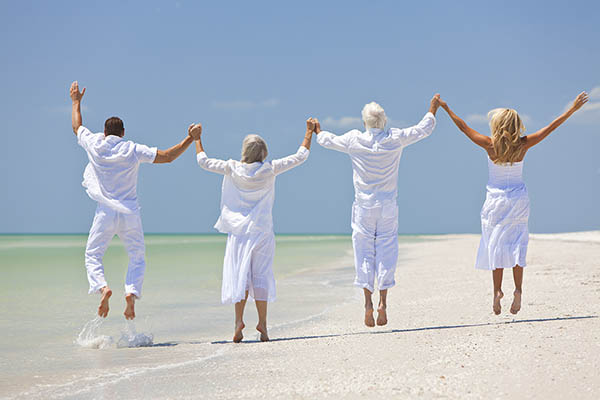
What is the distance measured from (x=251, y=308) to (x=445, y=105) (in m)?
4.55

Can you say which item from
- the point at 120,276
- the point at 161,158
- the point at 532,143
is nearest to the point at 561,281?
the point at 532,143

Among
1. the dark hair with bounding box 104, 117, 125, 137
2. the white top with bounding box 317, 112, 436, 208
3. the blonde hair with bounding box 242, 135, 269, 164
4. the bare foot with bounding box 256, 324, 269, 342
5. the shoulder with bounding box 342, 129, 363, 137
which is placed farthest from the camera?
the shoulder with bounding box 342, 129, 363, 137

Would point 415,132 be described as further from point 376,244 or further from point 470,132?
point 376,244

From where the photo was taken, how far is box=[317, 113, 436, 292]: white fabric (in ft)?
20.7

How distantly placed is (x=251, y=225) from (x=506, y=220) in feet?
9.36

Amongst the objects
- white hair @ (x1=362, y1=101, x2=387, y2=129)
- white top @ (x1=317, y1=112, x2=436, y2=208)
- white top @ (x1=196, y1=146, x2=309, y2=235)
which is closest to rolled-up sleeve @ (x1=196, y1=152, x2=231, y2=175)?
white top @ (x1=196, y1=146, x2=309, y2=235)

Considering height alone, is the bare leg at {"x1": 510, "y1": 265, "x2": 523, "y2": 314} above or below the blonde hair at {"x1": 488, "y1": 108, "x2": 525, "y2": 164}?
below

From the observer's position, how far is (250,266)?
593 cm

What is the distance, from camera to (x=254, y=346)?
18.1ft

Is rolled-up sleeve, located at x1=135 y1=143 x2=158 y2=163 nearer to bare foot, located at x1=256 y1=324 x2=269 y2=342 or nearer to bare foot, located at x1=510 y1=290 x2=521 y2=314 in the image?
bare foot, located at x1=256 y1=324 x2=269 y2=342

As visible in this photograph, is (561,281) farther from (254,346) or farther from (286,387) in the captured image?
(286,387)

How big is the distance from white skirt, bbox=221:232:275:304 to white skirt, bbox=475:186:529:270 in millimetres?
2451

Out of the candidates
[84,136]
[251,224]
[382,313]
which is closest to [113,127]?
[84,136]

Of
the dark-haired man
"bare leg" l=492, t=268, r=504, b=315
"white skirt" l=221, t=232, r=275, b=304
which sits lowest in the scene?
"bare leg" l=492, t=268, r=504, b=315
